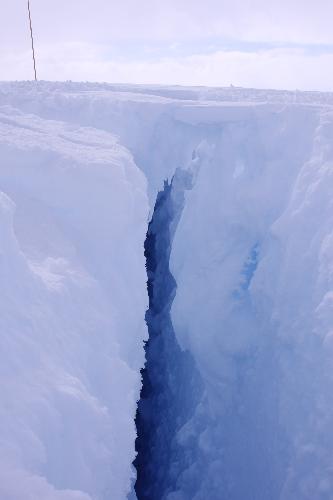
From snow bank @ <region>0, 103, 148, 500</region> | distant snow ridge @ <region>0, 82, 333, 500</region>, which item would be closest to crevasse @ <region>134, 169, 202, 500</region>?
distant snow ridge @ <region>0, 82, 333, 500</region>

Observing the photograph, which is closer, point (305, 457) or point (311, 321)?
point (305, 457)

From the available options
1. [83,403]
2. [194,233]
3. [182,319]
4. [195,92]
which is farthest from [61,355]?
[195,92]

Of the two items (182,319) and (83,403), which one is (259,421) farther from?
(83,403)

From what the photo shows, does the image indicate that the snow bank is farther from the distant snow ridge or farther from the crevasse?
the crevasse

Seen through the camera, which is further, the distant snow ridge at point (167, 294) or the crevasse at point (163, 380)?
the crevasse at point (163, 380)

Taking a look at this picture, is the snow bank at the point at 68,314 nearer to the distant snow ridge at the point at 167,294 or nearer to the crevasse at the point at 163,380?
the distant snow ridge at the point at 167,294

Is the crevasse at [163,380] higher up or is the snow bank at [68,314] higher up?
the snow bank at [68,314]

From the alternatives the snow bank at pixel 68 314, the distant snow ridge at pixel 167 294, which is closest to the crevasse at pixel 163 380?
the distant snow ridge at pixel 167 294

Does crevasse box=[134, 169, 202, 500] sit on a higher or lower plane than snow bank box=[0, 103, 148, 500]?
lower
